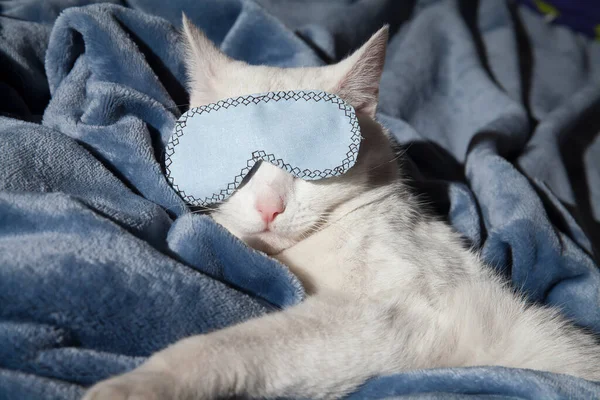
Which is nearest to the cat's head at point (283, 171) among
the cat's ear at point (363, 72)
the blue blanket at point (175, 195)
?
the cat's ear at point (363, 72)

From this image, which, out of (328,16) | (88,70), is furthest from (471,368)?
(328,16)

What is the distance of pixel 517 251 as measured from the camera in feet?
4.37

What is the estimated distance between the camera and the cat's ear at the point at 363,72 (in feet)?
3.66

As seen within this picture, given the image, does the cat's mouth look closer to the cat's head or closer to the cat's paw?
the cat's head

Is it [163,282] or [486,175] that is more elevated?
[163,282]

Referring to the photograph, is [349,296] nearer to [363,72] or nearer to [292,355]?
[292,355]

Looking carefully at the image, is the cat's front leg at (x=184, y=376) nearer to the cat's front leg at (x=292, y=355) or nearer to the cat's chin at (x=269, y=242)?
the cat's front leg at (x=292, y=355)

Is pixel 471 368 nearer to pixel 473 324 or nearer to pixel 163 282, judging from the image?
pixel 473 324

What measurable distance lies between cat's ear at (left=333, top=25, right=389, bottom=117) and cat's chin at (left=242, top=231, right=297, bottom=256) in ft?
1.07

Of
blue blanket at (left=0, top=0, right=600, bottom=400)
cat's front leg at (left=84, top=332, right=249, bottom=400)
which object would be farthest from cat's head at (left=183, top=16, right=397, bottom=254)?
cat's front leg at (left=84, top=332, right=249, bottom=400)

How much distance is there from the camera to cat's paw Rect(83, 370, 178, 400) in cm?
62

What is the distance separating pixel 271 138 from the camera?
3.15ft

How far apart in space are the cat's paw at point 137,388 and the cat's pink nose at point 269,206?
40cm

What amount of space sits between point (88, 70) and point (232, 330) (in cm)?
80
